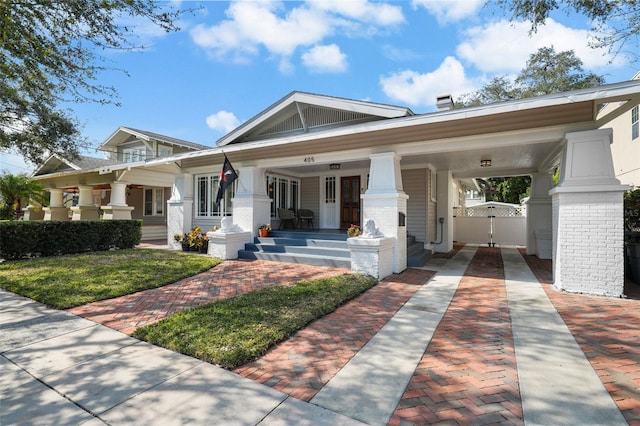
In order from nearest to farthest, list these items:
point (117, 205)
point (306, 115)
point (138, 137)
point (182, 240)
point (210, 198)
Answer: point (306, 115) → point (182, 240) → point (210, 198) → point (117, 205) → point (138, 137)

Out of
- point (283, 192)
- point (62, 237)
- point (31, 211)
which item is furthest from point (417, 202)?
point (31, 211)

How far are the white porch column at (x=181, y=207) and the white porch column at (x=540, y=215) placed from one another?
40.2 ft

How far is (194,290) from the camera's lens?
5898 millimetres

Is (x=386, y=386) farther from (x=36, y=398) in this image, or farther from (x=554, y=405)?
(x=36, y=398)

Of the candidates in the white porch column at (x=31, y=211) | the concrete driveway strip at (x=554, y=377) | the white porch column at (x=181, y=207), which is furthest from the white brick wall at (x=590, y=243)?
the white porch column at (x=31, y=211)

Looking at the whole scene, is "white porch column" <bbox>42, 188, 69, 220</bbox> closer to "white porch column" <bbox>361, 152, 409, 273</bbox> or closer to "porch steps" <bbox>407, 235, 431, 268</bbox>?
"white porch column" <bbox>361, 152, 409, 273</bbox>

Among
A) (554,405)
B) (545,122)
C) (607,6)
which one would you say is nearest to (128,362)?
(554,405)

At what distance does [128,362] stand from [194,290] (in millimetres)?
2858

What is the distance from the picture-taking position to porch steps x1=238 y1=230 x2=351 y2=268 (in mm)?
8203

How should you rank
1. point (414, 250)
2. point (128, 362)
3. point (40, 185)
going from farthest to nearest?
1. point (40, 185)
2. point (414, 250)
3. point (128, 362)

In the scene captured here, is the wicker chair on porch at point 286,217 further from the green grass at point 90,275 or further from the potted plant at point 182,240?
the potted plant at point 182,240

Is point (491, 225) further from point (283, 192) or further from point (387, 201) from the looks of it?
point (283, 192)

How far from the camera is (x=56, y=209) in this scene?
1891 cm

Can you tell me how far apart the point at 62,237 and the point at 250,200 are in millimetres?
6140
